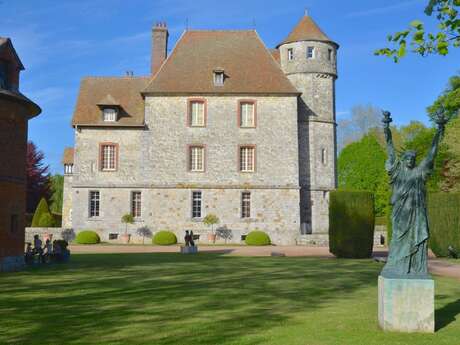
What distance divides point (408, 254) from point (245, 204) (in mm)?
24888

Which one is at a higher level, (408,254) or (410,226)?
(410,226)

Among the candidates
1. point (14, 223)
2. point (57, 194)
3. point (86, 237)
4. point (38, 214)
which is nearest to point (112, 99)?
point (86, 237)

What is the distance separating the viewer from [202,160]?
3353 centimetres

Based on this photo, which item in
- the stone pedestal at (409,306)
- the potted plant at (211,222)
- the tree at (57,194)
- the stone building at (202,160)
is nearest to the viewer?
the stone pedestal at (409,306)

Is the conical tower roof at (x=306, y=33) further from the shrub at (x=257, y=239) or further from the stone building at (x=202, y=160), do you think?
the shrub at (x=257, y=239)

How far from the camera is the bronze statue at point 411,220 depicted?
27.9 feet

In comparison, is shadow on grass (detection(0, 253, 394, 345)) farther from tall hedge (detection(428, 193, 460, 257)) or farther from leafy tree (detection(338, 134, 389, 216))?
leafy tree (detection(338, 134, 389, 216))

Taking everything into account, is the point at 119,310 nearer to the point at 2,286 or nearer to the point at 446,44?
the point at 2,286

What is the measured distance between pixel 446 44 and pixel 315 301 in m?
6.46

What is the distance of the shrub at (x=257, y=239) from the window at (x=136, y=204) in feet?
22.3

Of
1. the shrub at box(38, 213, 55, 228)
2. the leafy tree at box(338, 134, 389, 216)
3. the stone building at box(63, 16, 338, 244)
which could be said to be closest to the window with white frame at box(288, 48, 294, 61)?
the stone building at box(63, 16, 338, 244)

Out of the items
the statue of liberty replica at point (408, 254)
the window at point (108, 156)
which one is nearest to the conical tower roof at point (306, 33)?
the window at point (108, 156)

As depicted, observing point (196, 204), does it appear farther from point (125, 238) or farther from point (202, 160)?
point (125, 238)

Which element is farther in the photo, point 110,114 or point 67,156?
point 67,156
